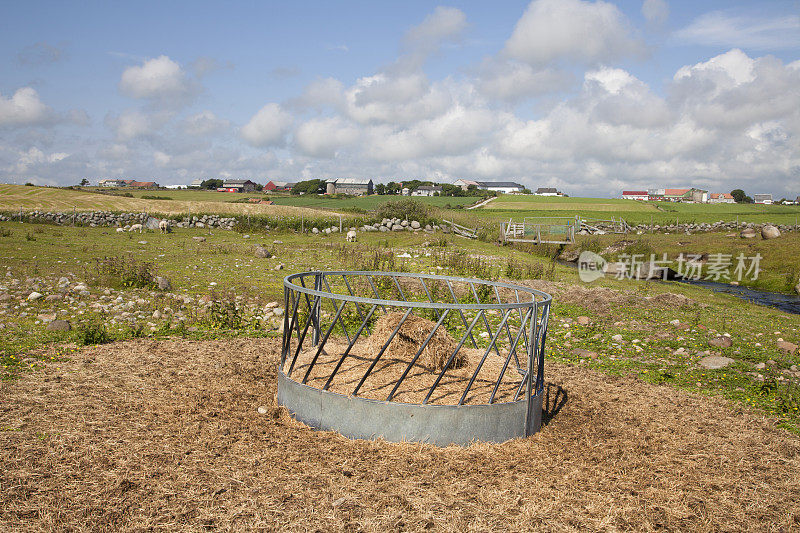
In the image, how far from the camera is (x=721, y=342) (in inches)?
420

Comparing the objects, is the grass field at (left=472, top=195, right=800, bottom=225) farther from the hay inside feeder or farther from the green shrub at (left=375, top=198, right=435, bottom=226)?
the hay inside feeder

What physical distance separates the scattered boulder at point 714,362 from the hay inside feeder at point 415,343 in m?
5.13

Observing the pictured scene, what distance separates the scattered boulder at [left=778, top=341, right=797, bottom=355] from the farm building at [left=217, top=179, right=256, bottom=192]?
11000 centimetres

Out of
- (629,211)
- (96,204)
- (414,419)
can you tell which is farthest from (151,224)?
(629,211)

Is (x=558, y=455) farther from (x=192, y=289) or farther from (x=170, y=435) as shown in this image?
(x=192, y=289)

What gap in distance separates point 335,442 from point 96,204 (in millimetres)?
44536

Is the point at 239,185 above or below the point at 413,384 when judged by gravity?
above

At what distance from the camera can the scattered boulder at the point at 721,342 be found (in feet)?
34.7

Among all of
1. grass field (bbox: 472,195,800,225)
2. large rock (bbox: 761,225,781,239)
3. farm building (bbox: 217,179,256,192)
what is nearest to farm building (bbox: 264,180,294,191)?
farm building (bbox: 217,179,256,192)

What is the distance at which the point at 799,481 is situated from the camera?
5594mm

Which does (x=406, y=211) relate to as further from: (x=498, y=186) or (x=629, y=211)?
(x=498, y=186)

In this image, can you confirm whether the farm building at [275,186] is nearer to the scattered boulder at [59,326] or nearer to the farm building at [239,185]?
the farm building at [239,185]

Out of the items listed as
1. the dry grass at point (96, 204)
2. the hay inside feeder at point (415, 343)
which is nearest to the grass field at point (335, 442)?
the hay inside feeder at point (415, 343)

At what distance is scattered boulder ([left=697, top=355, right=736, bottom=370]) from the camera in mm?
9555
